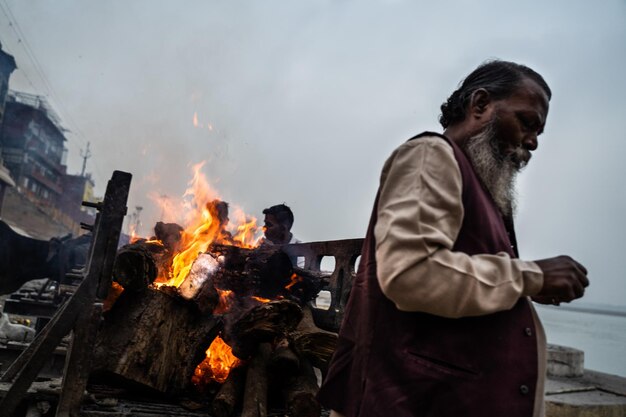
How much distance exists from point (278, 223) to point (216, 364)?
12.3ft

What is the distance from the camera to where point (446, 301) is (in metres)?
1.21

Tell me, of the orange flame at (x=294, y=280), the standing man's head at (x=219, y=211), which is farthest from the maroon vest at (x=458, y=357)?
the standing man's head at (x=219, y=211)

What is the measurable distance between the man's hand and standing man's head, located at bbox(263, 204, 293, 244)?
20.1ft

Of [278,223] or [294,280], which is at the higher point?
[278,223]

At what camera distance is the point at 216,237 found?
5973 mm

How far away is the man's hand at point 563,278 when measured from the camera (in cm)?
130

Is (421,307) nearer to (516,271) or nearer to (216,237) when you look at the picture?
(516,271)

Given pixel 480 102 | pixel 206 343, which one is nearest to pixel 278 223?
pixel 206 343

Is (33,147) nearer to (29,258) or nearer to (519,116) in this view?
(29,258)

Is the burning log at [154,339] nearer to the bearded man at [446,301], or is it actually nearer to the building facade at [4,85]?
the bearded man at [446,301]

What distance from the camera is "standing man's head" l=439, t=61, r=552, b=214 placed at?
162cm

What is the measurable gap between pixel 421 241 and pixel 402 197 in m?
0.17

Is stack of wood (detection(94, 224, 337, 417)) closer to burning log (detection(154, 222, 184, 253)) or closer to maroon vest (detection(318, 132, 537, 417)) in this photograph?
burning log (detection(154, 222, 184, 253))

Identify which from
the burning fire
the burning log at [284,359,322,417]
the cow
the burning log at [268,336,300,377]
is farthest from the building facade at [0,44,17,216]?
the burning log at [284,359,322,417]
